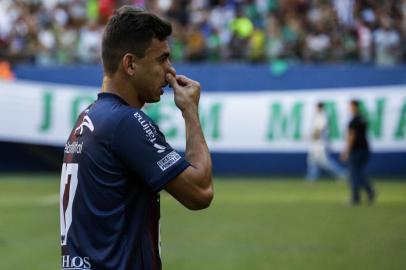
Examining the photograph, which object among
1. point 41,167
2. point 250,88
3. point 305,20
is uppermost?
point 305,20

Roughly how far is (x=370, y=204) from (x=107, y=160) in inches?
684

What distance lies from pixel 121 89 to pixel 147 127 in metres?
0.28

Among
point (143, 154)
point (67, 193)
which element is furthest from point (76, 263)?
point (143, 154)

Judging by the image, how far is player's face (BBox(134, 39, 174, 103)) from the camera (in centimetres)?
494

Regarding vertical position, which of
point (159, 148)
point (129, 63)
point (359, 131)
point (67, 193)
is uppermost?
point (129, 63)

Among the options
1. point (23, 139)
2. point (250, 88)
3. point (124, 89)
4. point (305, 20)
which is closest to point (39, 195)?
point (23, 139)

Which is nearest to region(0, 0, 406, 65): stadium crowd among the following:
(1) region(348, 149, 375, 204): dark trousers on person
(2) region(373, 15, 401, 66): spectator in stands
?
(2) region(373, 15, 401, 66): spectator in stands

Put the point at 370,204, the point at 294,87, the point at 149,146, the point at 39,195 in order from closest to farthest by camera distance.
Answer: the point at 149,146 < the point at 370,204 < the point at 39,195 < the point at 294,87

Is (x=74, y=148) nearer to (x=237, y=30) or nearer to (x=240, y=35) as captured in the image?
(x=240, y=35)

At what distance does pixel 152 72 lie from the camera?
4965 millimetres

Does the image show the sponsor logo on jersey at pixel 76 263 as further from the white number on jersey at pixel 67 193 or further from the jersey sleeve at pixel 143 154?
the jersey sleeve at pixel 143 154

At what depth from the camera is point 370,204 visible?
71.2 feet

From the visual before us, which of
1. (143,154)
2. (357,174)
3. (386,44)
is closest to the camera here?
(143,154)

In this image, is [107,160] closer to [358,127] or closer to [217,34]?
[358,127]
